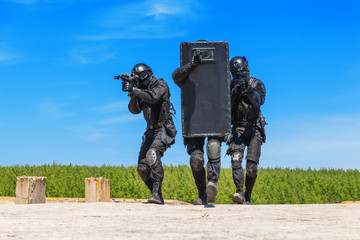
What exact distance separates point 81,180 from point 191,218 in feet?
31.4

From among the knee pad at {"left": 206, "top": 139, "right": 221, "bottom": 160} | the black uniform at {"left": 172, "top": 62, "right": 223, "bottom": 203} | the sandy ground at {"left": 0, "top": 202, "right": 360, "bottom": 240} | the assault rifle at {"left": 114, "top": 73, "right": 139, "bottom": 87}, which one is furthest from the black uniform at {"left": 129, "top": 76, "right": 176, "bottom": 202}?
the sandy ground at {"left": 0, "top": 202, "right": 360, "bottom": 240}

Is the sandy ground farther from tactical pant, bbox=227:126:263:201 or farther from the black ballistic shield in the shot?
tactical pant, bbox=227:126:263:201

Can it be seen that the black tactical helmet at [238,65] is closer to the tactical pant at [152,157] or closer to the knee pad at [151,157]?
the tactical pant at [152,157]

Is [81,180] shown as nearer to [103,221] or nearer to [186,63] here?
[186,63]

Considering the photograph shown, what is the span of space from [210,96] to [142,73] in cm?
135

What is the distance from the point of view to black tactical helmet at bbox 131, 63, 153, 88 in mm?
7914

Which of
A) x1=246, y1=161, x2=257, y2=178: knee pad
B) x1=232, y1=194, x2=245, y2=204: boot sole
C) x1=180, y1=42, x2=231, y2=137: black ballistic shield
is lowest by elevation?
x1=232, y1=194, x2=245, y2=204: boot sole

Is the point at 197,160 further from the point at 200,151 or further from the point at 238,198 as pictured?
the point at 238,198

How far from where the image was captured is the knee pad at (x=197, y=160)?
7.38 metres

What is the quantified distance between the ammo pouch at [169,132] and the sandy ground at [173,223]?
141cm

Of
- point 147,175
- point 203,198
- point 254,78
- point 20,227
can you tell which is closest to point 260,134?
point 254,78

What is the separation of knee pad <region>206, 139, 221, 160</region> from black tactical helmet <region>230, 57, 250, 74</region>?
141 centimetres

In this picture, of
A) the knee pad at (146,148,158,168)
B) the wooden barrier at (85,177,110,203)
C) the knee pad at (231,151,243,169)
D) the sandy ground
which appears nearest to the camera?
the sandy ground

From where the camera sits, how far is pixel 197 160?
24.2ft
